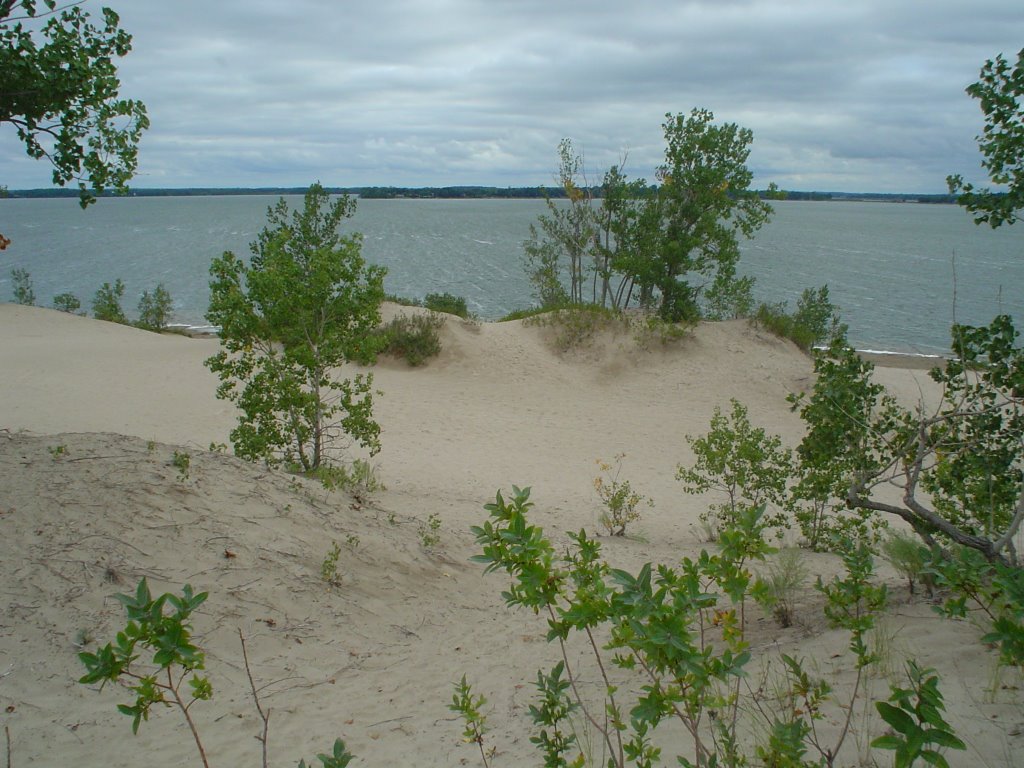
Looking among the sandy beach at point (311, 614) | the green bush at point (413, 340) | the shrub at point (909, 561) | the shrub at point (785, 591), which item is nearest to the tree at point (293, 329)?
the sandy beach at point (311, 614)

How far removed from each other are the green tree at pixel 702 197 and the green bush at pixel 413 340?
623 cm

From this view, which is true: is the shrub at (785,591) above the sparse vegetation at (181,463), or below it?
below

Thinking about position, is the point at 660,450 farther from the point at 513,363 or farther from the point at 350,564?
the point at 350,564

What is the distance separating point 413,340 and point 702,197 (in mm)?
8288

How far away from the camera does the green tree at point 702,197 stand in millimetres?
20859

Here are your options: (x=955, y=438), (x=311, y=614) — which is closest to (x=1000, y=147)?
(x=955, y=438)

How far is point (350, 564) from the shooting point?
6.82 meters

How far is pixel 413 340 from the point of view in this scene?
20484 mm

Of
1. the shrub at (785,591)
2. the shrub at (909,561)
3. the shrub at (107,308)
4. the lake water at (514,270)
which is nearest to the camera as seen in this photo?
the shrub at (909,561)

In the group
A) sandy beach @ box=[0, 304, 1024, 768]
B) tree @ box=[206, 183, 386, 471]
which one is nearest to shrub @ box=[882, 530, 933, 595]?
sandy beach @ box=[0, 304, 1024, 768]

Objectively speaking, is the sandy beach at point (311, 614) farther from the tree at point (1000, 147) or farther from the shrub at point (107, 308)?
the shrub at point (107, 308)

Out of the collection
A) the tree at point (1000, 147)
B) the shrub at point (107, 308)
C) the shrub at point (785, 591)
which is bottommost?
the shrub at point (107, 308)

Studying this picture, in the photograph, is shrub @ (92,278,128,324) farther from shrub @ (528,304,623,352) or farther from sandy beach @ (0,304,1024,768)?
sandy beach @ (0,304,1024,768)

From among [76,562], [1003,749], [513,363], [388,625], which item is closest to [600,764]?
[1003,749]
